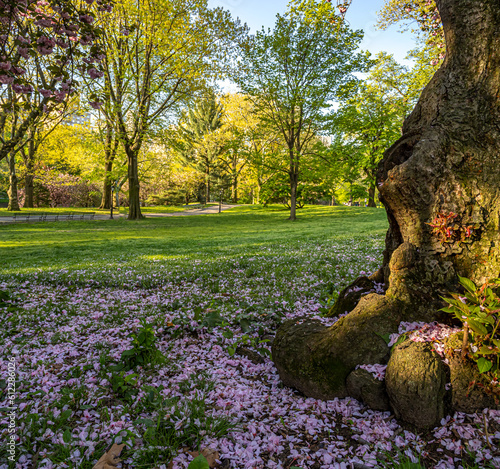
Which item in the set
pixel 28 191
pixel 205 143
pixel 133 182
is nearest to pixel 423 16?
pixel 133 182

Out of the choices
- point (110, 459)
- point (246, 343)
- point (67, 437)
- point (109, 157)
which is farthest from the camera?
point (109, 157)

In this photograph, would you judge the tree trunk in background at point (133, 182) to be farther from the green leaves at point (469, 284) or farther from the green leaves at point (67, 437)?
the green leaves at point (469, 284)

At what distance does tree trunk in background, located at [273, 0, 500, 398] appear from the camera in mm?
2531

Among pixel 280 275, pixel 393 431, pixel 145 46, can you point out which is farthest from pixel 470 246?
pixel 145 46

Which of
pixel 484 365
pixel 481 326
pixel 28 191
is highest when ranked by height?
pixel 28 191

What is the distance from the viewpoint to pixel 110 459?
1.89 m

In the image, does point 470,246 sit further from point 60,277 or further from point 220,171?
point 220,171

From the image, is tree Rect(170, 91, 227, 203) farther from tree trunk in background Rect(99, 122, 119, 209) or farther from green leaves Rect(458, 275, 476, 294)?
green leaves Rect(458, 275, 476, 294)

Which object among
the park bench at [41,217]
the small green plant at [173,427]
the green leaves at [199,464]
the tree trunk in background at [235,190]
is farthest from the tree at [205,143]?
the green leaves at [199,464]

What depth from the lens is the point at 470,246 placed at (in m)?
2.54

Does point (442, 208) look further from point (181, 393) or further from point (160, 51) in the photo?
point (160, 51)

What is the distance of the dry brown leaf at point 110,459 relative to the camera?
6.02 feet

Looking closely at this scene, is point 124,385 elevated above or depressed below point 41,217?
below

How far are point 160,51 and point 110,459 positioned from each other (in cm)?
2641
